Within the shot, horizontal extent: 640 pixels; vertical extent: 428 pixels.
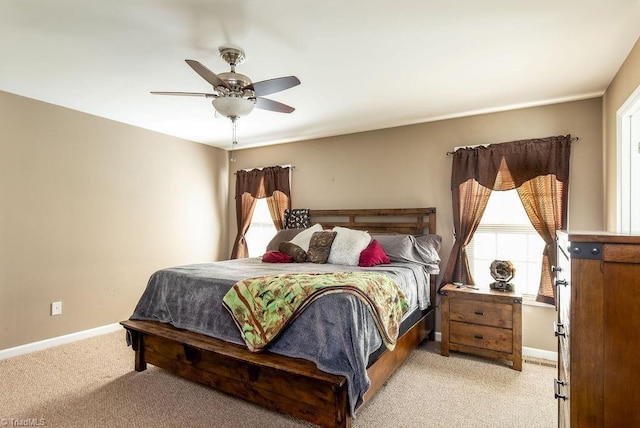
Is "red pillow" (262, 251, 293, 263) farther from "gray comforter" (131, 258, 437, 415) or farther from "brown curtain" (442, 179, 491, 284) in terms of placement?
"brown curtain" (442, 179, 491, 284)

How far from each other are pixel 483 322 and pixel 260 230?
3437 millimetres

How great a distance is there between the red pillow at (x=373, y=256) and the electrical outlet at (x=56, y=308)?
3247mm

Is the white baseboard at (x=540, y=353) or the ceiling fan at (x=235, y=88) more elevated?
the ceiling fan at (x=235, y=88)

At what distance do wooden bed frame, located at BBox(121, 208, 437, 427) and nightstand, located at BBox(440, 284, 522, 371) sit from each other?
1.02ft

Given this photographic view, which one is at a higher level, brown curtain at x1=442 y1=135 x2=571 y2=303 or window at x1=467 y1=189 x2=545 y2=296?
brown curtain at x1=442 y1=135 x2=571 y2=303

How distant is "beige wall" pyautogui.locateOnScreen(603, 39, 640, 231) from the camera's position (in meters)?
2.26

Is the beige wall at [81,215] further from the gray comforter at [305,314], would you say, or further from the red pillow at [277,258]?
the red pillow at [277,258]

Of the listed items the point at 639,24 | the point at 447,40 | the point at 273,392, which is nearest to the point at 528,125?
the point at 639,24

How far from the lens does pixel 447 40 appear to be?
223 cm

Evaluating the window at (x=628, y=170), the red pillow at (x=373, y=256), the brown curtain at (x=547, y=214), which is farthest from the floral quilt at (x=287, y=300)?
the window at (x=628, y=170)

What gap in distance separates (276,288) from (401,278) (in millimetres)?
1139

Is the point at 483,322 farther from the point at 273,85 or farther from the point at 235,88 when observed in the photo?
the point at 235,88

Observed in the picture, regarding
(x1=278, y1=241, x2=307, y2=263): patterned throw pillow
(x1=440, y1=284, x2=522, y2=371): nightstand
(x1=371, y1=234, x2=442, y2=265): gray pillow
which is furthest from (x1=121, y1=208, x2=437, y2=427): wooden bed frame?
(x1=278, y1=241, x2=307, y2=263): patterned throw pillow

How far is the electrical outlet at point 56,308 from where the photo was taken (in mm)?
3493
